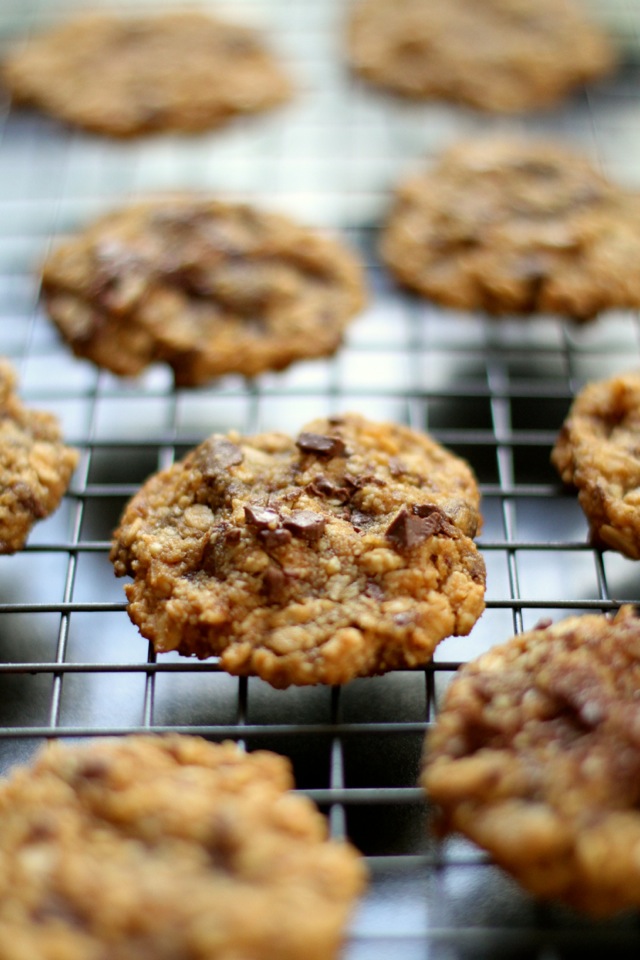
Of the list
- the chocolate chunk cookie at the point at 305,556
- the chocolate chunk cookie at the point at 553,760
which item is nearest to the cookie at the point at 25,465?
the chocolate chunk cookie at the point at 305,556

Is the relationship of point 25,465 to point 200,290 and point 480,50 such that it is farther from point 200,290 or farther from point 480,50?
point 480,50

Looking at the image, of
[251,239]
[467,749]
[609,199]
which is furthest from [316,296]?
[467,749]

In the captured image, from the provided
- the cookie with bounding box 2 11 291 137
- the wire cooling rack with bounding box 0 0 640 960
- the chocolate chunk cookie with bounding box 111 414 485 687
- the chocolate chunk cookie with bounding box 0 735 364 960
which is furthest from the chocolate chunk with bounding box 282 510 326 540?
the cookie with bounding box 2 11 291 137

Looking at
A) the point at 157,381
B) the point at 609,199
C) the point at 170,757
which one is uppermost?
the point at 609,199

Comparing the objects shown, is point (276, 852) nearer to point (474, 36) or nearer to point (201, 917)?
point (201, 917)

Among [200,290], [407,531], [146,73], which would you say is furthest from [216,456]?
[146,73]

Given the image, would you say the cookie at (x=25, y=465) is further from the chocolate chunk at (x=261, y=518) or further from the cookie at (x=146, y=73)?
the cookie at (x=146, y=73)
